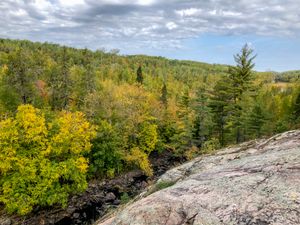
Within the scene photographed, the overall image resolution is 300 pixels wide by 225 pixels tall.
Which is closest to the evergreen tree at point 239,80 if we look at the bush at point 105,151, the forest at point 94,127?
the forest at point 94,127

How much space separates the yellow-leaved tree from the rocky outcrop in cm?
2523

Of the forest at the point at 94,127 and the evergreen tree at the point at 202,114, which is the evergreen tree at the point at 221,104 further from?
the evergreen tree at the point at 202,114

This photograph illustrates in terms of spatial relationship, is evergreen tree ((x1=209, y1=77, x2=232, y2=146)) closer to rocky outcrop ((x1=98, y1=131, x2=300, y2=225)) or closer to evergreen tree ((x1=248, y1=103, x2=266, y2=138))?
evergreen tree ((x1=248, y1=103, x2=266, y2=138))

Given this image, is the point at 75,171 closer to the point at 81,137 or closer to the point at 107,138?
the point at 81,137

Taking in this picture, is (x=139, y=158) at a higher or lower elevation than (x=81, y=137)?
lower

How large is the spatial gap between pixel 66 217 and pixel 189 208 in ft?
91.9

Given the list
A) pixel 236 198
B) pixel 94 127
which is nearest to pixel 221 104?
pixel 94 127

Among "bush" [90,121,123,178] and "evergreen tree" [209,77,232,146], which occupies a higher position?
"evergreen tree" [209,77,232,146]

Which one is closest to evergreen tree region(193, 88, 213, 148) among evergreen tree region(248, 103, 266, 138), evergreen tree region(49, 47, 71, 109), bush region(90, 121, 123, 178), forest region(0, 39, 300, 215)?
forest region(0, 39, 300, 215)

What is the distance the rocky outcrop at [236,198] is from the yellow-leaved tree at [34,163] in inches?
993

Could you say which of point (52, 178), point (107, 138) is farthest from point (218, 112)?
point (52, 178)

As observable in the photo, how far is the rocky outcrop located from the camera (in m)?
8.61

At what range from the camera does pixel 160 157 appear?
5794 cm

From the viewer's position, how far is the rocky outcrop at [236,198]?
8609 millimetres
